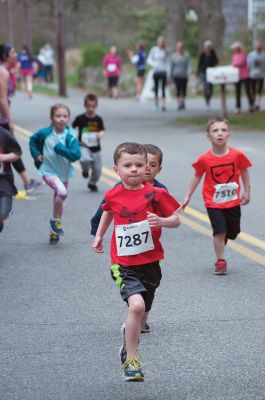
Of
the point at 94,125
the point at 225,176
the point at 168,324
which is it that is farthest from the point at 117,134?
the point at 168,324

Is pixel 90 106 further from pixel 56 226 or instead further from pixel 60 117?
pixel 56 226

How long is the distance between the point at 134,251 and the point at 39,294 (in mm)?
2218

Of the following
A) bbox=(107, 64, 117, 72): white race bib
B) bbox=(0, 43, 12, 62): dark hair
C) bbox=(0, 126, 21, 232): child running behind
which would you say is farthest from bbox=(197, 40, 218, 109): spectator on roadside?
bbox=(0, 126, 21, 232): child running behind

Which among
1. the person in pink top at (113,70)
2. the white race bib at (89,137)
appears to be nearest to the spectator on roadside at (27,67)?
the person in pink top at (113,70)

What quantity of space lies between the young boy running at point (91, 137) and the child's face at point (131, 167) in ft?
25.2

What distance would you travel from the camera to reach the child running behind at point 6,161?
9.38 meters

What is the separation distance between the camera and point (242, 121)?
2506 cm

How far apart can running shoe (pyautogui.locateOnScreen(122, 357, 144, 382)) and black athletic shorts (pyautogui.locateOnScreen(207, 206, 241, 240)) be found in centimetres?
328

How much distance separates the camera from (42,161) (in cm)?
1076

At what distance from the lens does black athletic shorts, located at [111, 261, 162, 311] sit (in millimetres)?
6066

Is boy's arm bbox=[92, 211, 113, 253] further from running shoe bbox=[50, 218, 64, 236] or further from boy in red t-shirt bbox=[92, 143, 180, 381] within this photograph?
running shoe bbox=[50, 218, 64, 236]

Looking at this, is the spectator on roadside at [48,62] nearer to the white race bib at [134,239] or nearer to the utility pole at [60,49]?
the utility pole at [60,49]

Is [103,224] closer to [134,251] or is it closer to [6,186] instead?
[134,251]

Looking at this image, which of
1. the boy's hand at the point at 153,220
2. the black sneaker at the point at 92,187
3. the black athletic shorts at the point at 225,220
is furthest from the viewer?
the black sneaker at the point at 92,187
